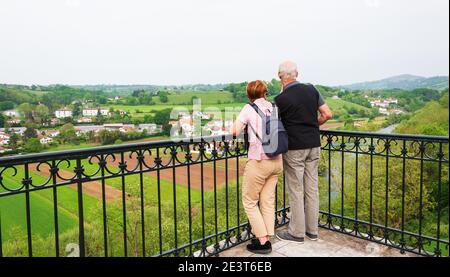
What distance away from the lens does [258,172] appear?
3701mm

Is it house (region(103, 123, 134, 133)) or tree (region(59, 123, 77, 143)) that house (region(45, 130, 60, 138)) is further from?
house (region(103, 123, 134, 133))

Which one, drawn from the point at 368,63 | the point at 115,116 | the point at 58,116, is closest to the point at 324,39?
the point at 368,63

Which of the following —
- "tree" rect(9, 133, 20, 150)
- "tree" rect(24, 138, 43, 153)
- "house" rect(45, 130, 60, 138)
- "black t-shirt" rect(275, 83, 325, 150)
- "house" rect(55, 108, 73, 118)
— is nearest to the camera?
"black t-shirt" rect(275, 83, 325, 150)

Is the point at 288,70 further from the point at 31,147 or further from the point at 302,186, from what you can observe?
the point at 31,147

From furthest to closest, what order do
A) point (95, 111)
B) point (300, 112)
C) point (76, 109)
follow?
point (95, 111), point (76, 109), point (300, 112)

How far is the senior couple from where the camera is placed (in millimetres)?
3660

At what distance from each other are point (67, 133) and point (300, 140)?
10039 millimetres

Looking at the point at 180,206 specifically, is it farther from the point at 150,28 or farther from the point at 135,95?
the point at 150,28

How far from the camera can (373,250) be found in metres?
4.21

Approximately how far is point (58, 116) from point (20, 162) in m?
12.7

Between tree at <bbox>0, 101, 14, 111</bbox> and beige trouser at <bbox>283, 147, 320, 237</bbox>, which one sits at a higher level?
tree at <bbox>0, 101, 14, 111</bbox>

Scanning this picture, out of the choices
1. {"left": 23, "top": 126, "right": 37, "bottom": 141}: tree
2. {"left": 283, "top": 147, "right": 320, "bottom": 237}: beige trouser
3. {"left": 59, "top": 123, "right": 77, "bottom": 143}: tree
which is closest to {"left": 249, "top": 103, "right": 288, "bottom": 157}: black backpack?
{"left": 283, "top": 147, "right": 320, "bottom": 237}: beige trouser

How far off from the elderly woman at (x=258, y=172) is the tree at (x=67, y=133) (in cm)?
875

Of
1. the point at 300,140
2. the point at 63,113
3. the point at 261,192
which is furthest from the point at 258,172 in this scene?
the point at 63,113
